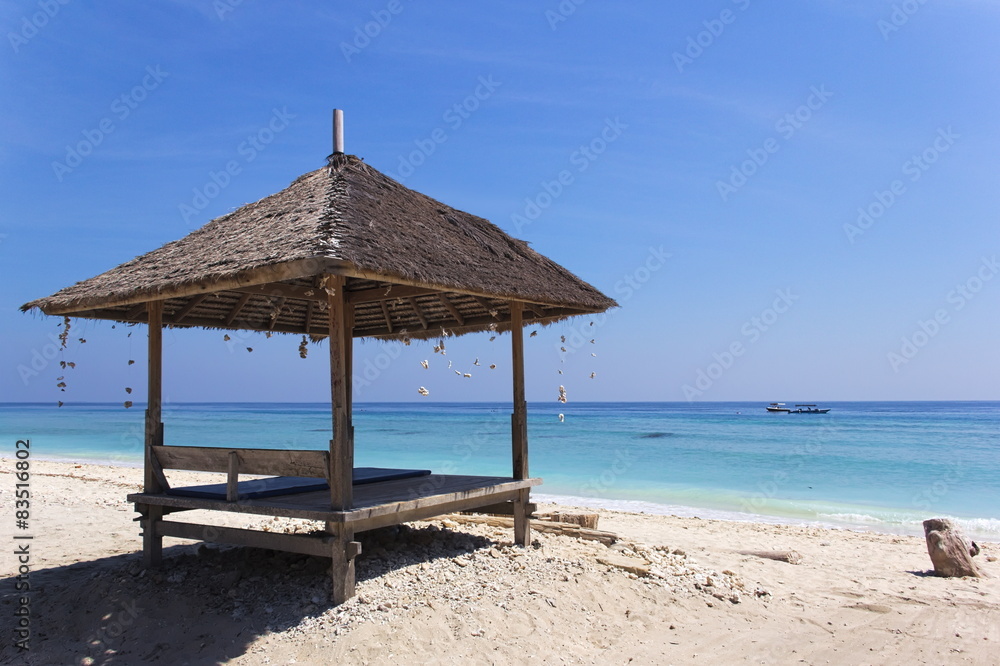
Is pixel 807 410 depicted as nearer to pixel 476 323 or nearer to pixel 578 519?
pixel 578 519

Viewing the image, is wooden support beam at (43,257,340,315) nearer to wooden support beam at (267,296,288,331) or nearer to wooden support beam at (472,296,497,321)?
wooden support beam at (267,296,288,331)

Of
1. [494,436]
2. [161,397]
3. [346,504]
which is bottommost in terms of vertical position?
[494,436]

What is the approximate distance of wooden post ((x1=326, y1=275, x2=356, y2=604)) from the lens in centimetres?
472

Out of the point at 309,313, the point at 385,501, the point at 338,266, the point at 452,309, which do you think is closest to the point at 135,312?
the point at 309,313

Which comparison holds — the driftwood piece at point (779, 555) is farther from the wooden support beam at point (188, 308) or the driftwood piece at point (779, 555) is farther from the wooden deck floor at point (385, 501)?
the wooden support beam at point (188, 308)

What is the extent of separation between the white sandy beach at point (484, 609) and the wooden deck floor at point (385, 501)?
407 millimetres

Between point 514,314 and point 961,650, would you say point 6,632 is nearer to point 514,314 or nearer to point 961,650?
point 514,314

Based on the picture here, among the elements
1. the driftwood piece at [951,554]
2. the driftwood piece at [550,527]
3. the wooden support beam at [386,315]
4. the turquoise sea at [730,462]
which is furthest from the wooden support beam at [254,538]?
the turquoise sea at [730,462]

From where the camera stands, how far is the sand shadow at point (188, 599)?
179 inches

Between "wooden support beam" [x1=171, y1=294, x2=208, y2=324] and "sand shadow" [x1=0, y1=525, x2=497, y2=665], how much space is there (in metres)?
2.29

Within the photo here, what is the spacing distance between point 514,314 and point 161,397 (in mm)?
3169

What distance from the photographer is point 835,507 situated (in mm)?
14102

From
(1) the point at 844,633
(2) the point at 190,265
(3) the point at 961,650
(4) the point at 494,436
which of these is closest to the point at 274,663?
(2) the point at 190,265

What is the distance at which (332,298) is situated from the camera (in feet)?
15.9
